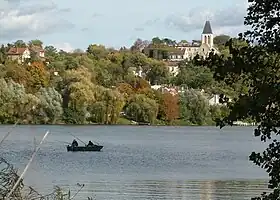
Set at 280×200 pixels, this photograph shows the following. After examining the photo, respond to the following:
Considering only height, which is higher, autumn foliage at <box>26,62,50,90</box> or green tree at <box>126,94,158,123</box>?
autumn foliage at <box>26,62,50,90</box>

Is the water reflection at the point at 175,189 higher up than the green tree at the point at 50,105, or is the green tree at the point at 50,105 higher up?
the green tree at the point at 50,105

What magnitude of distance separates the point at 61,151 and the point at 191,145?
1378 cm

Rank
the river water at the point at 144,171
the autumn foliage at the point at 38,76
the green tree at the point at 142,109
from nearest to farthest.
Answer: the river water at the point at 144,171 → the autumn foliage at the point at 38,76 → the green tree at the point at 142,109

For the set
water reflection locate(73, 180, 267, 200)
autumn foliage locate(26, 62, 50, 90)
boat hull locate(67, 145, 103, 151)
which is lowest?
water reflection locate(73, 180, 267, 200)

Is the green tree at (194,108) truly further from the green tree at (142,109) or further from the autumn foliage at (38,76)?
→ the autumn foliage at (38,76)

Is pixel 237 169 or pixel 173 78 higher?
pixel 173 78

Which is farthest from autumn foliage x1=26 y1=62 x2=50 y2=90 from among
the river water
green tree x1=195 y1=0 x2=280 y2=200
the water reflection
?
green tree x1=195 y1=0 x2=280 y2=200

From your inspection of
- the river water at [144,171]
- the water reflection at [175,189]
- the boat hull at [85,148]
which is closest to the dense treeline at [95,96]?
the river water at [144,171]

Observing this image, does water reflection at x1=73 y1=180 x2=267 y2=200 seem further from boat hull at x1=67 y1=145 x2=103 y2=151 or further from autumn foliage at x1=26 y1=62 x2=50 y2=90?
autumn foliage at x1=26 y1=62 x2=50 y2=90

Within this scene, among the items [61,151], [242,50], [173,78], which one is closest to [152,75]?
[173,78]

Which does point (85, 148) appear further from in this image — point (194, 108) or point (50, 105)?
point (194, 108)

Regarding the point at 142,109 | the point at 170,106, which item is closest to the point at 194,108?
the point at 170,106

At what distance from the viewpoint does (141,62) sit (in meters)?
95.2

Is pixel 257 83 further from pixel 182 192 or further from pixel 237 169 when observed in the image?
pixel 237 169
